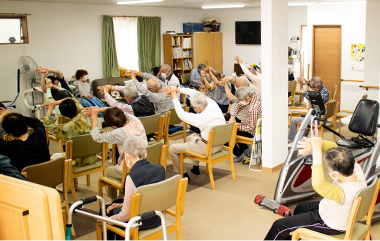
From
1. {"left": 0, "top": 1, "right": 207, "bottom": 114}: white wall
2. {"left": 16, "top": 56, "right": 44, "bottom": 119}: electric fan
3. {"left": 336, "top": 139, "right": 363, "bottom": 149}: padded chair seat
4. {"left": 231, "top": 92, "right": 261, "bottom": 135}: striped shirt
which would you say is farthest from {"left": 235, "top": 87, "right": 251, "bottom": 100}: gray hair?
{"left": 0, "top": 1, "right": 207, "bottom": 114}: white wall

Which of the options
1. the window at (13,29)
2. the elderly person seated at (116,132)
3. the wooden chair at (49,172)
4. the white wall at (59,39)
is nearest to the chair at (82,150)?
the elderly person seated at (116,132)

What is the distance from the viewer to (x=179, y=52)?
1287 centimetres

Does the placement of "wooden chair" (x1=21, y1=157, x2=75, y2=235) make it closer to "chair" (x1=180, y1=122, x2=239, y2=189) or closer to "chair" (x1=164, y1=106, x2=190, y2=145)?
"chair" (x1=180, y1=122, x2=239, y2=189)

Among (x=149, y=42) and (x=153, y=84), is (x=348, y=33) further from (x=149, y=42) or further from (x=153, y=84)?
(x=153, y=84)

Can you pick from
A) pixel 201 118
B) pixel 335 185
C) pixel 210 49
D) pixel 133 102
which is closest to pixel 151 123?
pixel 133 102

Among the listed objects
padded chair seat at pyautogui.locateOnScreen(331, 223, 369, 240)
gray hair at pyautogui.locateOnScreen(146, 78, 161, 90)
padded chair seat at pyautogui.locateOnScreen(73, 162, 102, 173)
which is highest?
gray hair at pyautogui.locateOnScreen(146, 78, 161, 90)

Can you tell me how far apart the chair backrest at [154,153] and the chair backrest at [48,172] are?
32.0 inches

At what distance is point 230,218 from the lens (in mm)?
4609

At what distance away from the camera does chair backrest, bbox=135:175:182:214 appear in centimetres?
323

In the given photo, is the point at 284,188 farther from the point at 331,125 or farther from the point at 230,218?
the point at 331,125

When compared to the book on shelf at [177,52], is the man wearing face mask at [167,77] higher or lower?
lower

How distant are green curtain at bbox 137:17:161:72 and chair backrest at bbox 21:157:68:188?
7.96m

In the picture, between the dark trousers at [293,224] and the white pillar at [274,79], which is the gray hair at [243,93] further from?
the dark trousers at [293,224]

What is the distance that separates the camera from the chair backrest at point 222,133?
536 centimetres
